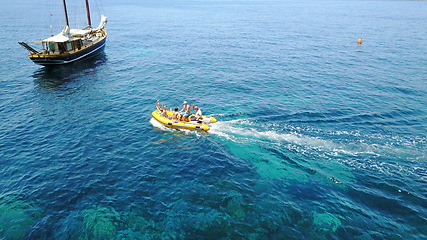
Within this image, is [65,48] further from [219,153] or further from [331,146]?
[331,146]

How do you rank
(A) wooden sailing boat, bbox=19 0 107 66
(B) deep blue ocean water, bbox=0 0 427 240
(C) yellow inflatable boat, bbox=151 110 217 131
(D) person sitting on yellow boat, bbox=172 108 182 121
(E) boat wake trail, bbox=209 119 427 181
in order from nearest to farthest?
(B) deep blue ocean water, bbox=0 0 427 240, (E) boat wake trail, bbox=209 119 427 181, (C) yellow inflatable boat, bbox=151 110 217 131, (D) person sitting on yellow boat, bbox=172 108 182 121, (A) wooden sailing boat, bbox=19 0 107 66

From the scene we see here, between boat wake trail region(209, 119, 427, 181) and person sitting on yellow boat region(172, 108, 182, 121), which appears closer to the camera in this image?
boat wake trail region(209, 119, 427, 181)

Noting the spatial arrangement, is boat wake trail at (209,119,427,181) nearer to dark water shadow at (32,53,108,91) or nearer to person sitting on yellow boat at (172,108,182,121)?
person sitting on yellow boat at (172,108,182,121)

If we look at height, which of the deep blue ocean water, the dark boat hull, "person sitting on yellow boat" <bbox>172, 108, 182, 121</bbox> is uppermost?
the dark boat hull

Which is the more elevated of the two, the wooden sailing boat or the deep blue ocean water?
the wooden sailing boat

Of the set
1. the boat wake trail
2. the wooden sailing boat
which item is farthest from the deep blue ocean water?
the wooden sailing boat

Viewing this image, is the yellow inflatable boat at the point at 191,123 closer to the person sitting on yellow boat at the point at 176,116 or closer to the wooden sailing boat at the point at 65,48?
the person sitting on yellow boat at the point at 176,116

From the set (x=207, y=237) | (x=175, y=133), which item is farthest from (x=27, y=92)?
(x=207, y=237)

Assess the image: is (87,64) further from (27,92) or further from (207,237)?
(207,237)
